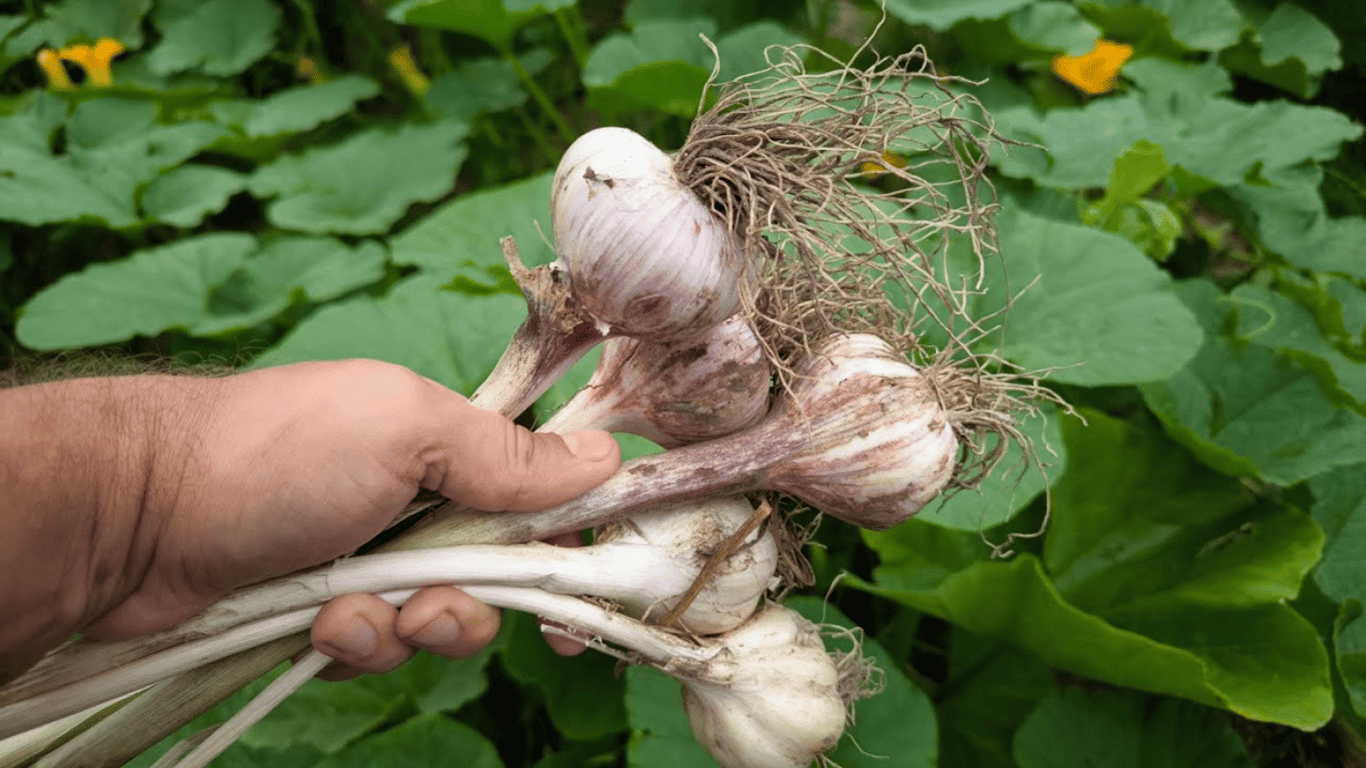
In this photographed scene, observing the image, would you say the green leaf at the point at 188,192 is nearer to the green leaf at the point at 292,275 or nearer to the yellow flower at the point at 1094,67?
the green leaf at the point at 292,275

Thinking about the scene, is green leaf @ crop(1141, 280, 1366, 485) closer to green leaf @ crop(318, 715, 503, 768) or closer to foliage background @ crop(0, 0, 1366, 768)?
foliage background @ crop(0, 0, 1366, 768)

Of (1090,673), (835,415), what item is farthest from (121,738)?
(1090,673)

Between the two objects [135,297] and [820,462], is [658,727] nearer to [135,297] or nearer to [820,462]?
[820,462]

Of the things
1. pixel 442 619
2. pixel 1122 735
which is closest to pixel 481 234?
pixel 442 619

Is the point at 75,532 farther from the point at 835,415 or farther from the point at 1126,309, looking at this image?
the point at 1126,309

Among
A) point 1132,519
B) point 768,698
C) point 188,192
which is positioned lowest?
point 1132,519

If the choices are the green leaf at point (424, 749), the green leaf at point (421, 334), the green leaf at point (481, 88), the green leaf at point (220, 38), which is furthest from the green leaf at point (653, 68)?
the green leaf at point (424, 749)
